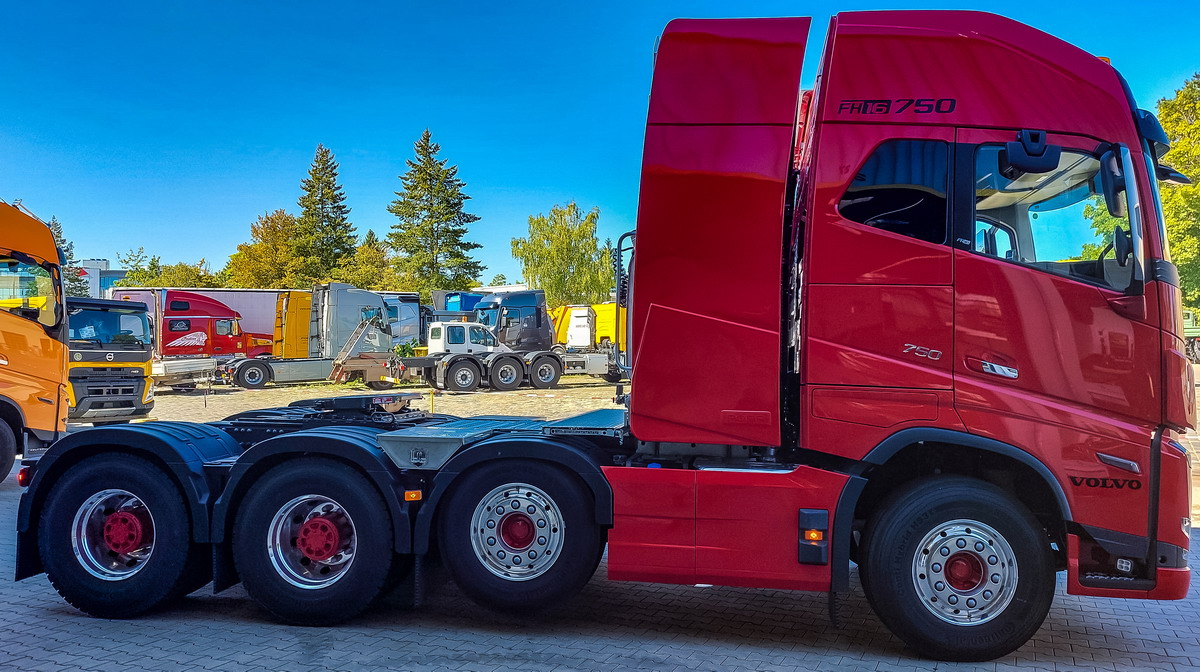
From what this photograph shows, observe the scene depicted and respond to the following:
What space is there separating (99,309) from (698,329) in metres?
16.6

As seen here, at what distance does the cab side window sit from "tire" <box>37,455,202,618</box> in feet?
15.2

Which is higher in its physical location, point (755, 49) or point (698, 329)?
point (755, 49)

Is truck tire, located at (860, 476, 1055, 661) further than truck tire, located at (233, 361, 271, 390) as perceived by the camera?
No

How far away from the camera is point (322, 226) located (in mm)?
64188

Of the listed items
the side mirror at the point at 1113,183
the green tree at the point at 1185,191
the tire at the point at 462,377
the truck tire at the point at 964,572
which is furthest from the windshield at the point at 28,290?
the green tree at the point at 1185,191

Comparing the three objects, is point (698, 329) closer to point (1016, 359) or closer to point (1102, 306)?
point (1016, 359)

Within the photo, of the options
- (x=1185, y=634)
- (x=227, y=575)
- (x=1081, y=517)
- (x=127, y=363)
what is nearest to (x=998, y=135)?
(x=1081, y=517)

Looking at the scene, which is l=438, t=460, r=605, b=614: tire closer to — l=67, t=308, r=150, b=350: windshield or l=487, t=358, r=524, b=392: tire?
l=67, t=308, r=150, b=350: windshield

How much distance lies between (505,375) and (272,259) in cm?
4139

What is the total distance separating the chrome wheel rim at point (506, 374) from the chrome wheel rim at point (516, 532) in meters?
22.2

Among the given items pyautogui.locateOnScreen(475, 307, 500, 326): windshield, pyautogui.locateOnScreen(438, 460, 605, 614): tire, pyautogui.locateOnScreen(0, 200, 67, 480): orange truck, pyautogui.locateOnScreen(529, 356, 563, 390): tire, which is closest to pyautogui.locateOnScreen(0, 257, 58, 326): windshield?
pyautogui.locateOnScreen(0, 200, 67, 480): orange truck

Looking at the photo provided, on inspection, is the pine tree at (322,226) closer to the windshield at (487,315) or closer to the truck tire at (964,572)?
the windshield at (487,315)

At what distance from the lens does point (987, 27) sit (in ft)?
15.7

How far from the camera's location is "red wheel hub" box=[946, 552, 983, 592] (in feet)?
15.4
